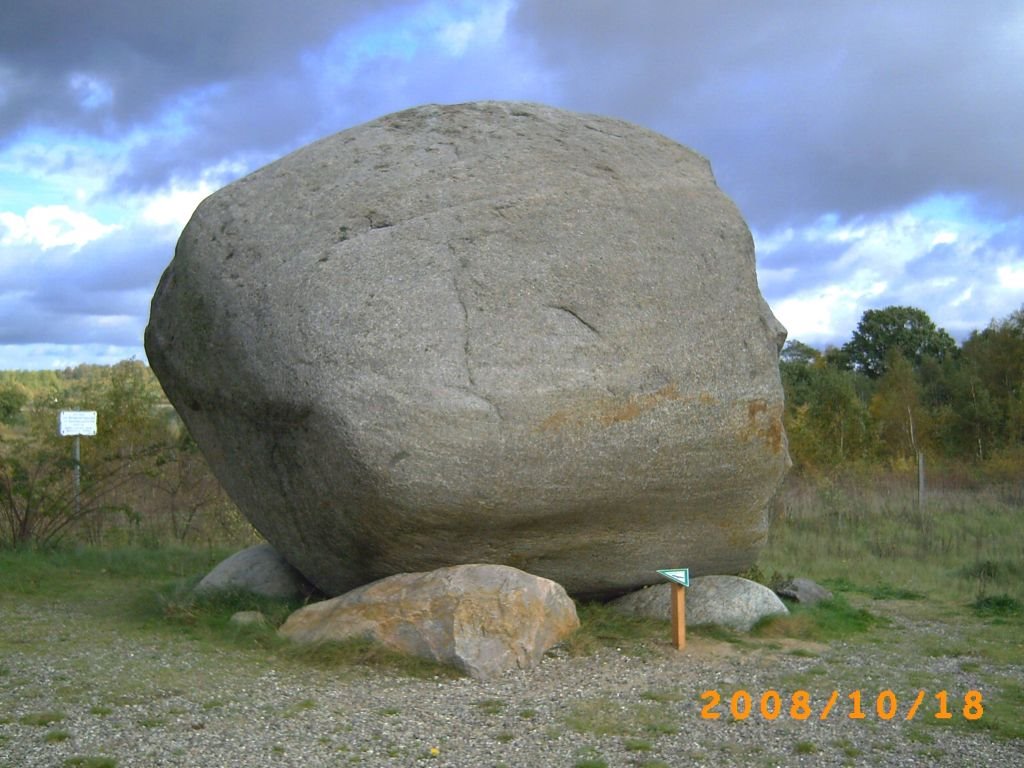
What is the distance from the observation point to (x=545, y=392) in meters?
7.23

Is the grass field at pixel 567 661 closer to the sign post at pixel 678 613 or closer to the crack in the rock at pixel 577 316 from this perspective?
the sign post at pixel 678 613

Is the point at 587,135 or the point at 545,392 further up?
the point at 587,135

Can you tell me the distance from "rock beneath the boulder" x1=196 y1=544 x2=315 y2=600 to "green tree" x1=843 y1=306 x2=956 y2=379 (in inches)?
1490

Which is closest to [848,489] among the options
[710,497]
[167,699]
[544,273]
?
[710,497]

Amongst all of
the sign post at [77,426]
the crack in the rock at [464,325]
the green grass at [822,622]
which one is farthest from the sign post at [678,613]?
the sign post at [77,426]

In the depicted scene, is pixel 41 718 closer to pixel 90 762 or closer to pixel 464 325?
pixel 90 762

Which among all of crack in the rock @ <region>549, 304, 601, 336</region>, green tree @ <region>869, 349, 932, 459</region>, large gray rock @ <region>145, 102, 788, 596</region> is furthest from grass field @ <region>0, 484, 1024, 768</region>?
green tree @ <region>869, 349, 932, 459</region>

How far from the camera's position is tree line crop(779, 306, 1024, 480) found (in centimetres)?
2171

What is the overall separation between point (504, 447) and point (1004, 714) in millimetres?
3381

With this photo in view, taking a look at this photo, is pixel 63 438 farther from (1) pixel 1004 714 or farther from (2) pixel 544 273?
(1) pixel 1004 714

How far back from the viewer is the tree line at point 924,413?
2171 centimetres

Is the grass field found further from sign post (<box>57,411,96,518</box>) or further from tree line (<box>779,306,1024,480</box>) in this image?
tree line (<box>779,306,1024,480</box>)

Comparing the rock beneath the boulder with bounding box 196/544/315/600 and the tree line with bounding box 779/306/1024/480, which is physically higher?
the tree line with bounding box 779/306/1024/480

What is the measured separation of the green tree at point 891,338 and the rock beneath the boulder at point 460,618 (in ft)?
127
